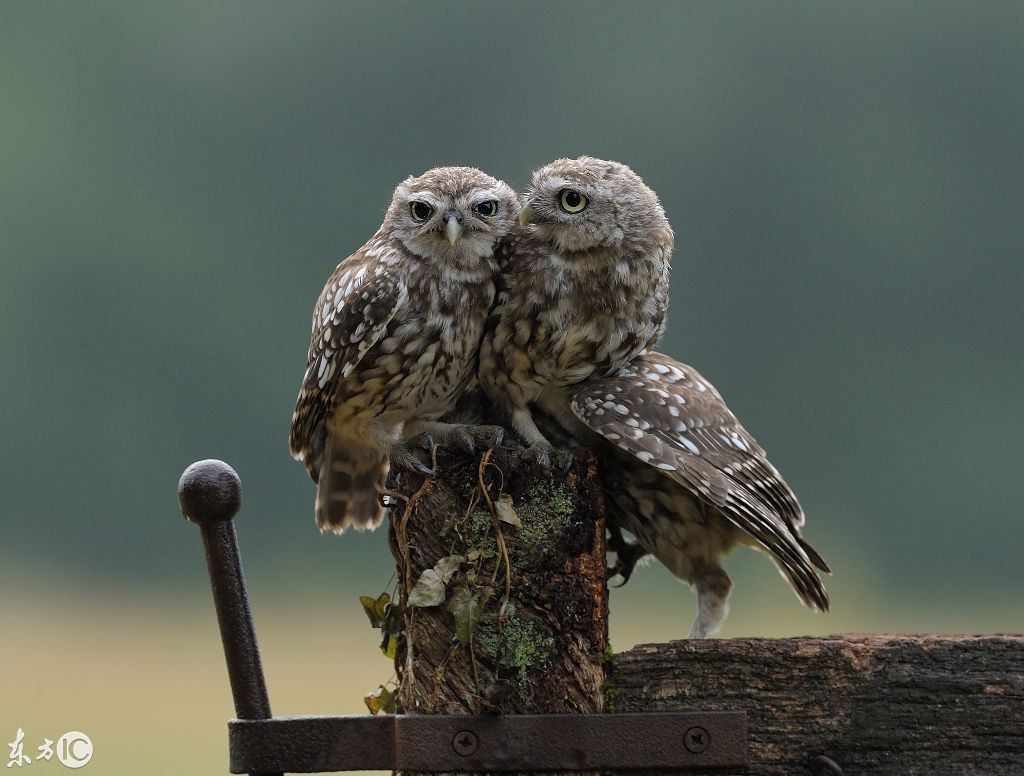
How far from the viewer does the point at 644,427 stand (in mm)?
2037

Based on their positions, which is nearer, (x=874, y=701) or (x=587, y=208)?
(x=874, y=701)

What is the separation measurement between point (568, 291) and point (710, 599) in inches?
26.4

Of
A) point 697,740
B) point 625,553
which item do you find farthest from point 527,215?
point 697,740

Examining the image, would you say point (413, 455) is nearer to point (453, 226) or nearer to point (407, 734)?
Result: point (407, 734)

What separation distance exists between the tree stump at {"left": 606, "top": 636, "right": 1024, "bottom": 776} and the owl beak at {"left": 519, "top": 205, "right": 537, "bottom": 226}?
0.91m

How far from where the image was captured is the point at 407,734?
1.63 m

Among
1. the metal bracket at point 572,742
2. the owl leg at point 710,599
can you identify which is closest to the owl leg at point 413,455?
the metal bracket at point 572,742

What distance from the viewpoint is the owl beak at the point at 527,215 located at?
2.18 m

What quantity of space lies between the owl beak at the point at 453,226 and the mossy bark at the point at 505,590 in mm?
597

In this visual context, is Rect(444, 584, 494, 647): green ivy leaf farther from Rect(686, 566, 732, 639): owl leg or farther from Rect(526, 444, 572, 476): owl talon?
Rect(686, 566, 732, 639): owl leg

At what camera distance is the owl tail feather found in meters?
2.46

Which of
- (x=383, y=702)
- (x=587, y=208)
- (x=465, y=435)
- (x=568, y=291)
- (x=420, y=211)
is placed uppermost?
(x=420, y=211)

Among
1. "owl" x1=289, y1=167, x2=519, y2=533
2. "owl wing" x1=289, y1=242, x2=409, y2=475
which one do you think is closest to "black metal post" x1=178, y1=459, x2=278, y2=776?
"owl" x1=289, y1=167, x2=519, y2=533

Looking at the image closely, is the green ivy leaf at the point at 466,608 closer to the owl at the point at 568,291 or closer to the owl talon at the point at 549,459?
the owl talon at the point at 549,459
